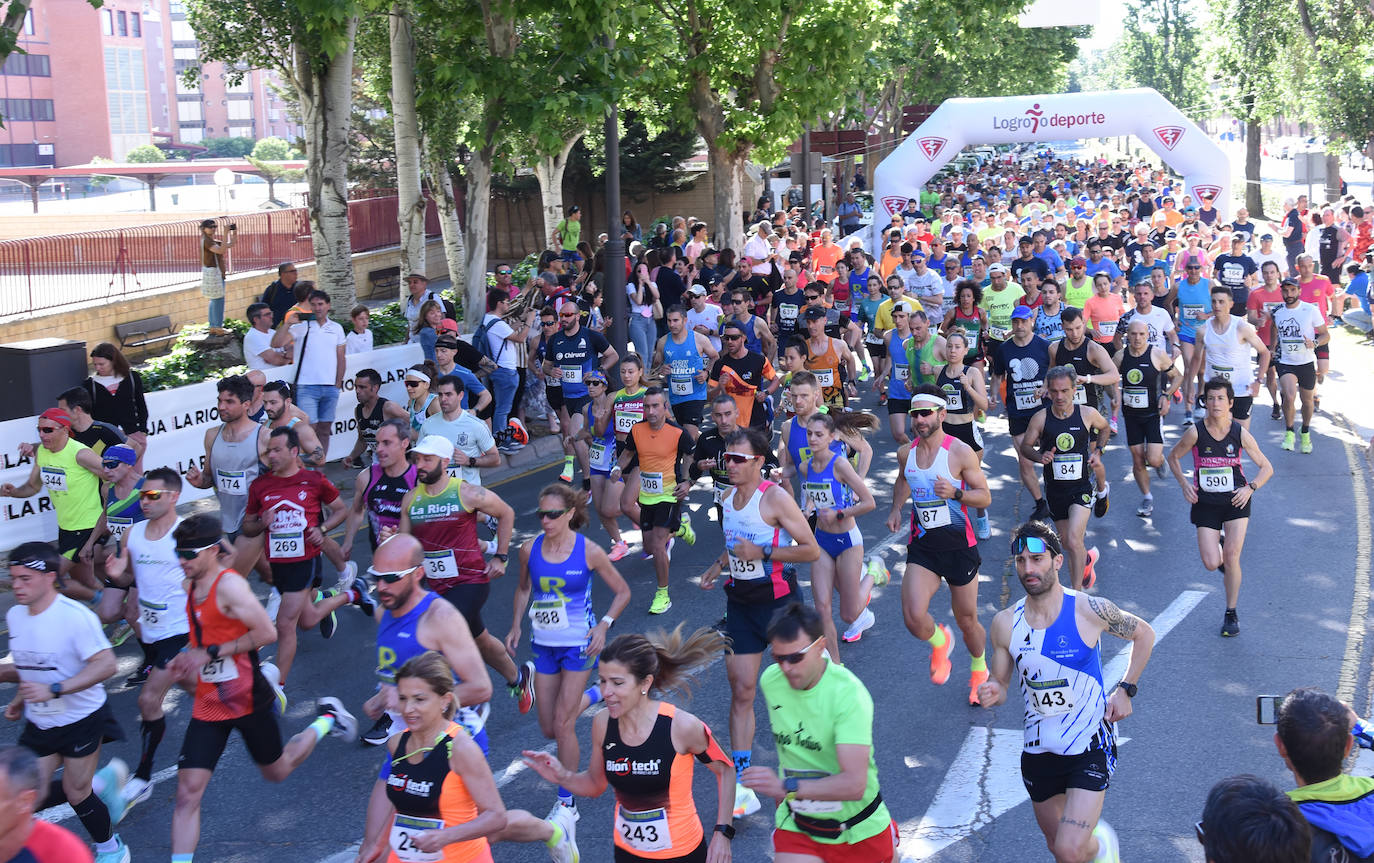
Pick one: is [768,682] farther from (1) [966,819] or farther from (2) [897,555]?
(2) [897,555]

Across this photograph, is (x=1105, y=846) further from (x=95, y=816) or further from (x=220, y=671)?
(x=95, y=816)

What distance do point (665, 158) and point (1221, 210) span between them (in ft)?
52.6

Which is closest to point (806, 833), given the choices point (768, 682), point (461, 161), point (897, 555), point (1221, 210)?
point (768, 682)

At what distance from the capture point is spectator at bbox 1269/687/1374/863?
3902mm

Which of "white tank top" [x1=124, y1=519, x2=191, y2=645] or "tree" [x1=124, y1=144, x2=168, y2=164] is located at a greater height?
"tree" [x1=124, y1=144, x2=168, y2=164]

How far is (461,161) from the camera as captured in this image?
35.6m

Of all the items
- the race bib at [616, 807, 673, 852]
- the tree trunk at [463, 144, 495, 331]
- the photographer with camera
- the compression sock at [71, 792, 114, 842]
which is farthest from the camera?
the photographer with camera

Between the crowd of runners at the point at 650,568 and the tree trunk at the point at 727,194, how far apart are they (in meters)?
10.7

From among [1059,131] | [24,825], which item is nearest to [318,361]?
[24,825]

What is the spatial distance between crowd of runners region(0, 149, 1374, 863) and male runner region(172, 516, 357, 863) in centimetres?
1

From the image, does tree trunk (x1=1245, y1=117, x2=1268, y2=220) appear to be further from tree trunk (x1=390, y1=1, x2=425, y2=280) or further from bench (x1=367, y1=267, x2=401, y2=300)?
tree trunk (x1=390, y1=1, x2=425, y2=280)

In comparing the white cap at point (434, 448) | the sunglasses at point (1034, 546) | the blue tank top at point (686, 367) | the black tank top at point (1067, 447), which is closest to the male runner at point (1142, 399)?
the black tank top at point (1067, 447)

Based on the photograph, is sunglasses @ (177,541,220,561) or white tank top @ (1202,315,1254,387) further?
white tank top @ (1202,315,1254,387)

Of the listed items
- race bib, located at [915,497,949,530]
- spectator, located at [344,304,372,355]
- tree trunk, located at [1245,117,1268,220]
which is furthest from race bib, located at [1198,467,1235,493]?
tree trunk, located at [1245,117,1268,220]
